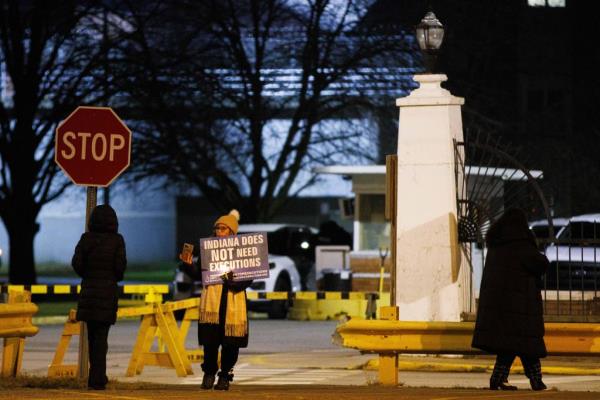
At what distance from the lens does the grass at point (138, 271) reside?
187 feet

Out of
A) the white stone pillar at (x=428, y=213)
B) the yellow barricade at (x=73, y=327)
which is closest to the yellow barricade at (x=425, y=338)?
the yellow barricade at (x=73, y=327)

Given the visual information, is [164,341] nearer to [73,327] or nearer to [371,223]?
[73,327]

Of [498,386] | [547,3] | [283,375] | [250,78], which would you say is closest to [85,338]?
[283,375]

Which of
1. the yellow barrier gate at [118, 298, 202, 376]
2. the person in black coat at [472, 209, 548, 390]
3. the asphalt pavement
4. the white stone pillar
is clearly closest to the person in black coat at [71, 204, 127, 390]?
the asphalt pavement

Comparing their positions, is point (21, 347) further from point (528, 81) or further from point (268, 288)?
point (528, 81)

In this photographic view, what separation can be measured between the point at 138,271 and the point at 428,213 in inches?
1935

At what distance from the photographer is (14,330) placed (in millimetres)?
16000

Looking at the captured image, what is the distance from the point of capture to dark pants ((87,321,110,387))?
46.0 ft

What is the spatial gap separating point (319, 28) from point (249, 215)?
523 centimetres

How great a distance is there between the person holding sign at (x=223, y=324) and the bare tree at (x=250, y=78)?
2051 cm

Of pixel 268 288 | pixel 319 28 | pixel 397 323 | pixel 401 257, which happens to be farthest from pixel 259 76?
pixel 397 323

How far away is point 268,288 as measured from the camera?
1211 inches

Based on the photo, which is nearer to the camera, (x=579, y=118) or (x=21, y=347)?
(x=21, y=347)

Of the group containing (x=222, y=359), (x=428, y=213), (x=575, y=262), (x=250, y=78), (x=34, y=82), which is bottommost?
(x=222, y=359)
